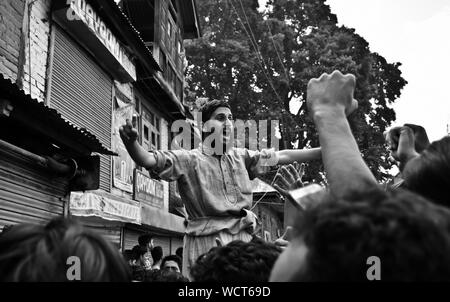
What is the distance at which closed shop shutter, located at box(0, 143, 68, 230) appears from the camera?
18.2ft

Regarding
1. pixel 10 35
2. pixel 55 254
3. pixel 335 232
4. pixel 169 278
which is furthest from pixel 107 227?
pixel 335 232

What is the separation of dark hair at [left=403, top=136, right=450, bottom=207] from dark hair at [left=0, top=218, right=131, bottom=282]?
922 millimetres

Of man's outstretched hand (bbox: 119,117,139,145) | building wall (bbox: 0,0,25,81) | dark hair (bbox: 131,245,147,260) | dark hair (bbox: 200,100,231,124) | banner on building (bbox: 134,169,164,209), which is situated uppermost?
building wall (bbox: 0,0,25,81)

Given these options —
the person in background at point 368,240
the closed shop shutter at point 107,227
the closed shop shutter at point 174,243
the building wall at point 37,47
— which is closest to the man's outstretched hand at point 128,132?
the person in background at point 368,240

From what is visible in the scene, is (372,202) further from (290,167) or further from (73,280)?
(290,167)

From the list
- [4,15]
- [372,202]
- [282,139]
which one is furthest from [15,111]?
[282,139]

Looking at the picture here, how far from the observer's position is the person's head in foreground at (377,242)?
0.75 m

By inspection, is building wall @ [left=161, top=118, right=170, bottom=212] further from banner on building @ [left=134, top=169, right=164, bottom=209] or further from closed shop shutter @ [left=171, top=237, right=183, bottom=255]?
closed shop shutter @ [left=171, top=237, right=183, bottom=255]

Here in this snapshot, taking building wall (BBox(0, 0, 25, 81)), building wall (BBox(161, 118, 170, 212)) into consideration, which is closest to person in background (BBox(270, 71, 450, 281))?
building wall (BBox(0, 0, 25, 81))

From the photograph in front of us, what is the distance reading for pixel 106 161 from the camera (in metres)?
9.98

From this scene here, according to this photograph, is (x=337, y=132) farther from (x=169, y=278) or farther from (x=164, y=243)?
(x=164, y=243)

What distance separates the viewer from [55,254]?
110cm

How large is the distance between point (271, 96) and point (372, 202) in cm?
2103

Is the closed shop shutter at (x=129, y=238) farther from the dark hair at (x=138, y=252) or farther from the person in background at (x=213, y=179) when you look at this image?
the person in background at (x=213, y=179)
